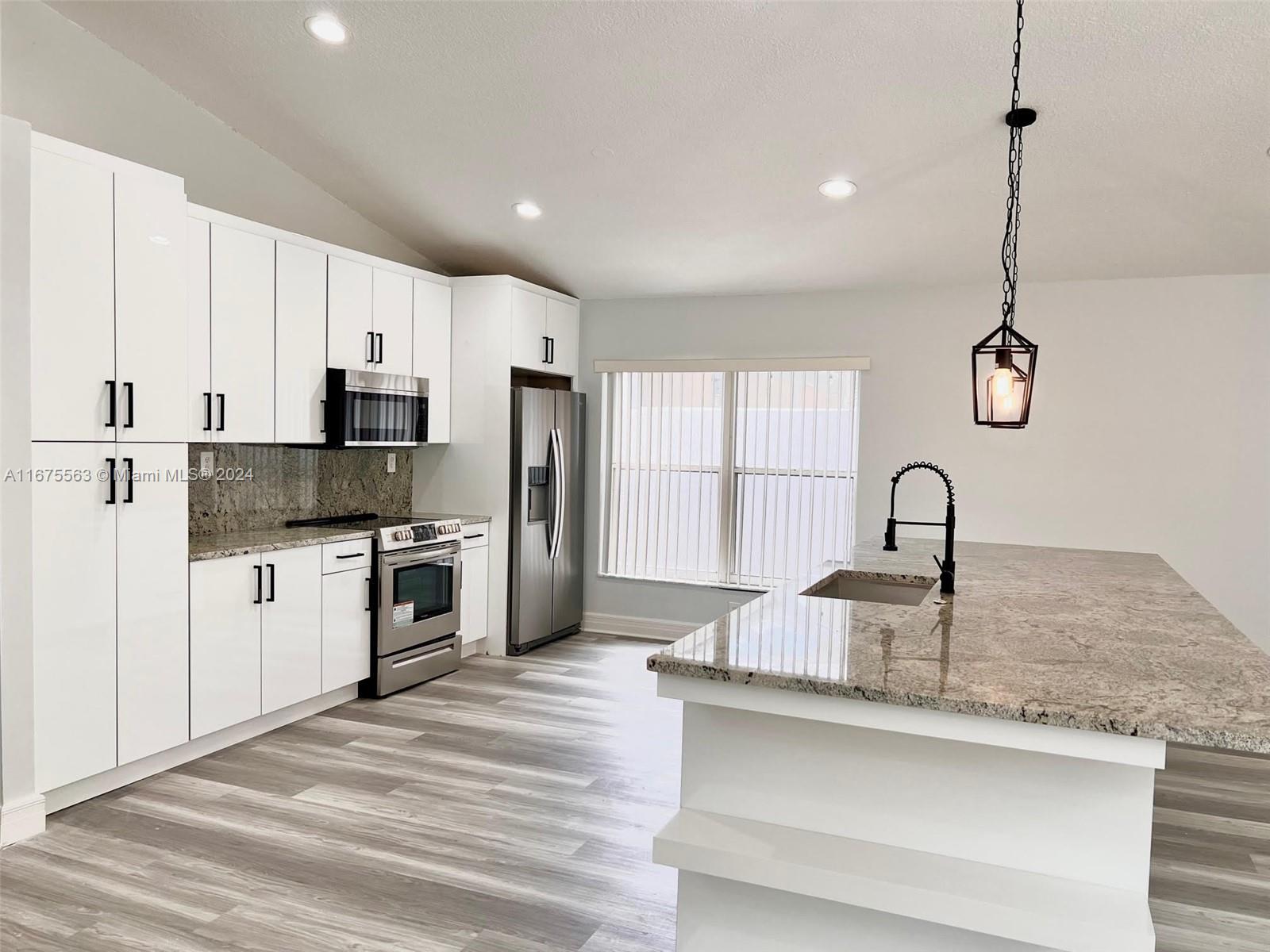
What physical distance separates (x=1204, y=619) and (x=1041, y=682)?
1.09 m

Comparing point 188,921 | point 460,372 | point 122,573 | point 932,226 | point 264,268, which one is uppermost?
point 932,226

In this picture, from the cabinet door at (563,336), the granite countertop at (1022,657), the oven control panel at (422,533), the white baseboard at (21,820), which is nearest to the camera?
the granite countertop at (1022,657)

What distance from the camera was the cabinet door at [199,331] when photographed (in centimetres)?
376

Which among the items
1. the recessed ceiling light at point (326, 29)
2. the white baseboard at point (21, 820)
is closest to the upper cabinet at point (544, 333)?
the recessed ceiling light at point (326, 29)

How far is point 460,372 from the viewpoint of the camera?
5551 millimetres

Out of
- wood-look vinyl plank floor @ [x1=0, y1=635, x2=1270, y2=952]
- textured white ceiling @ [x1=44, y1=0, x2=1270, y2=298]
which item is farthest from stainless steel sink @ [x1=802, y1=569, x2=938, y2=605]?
textured white ceiling @ [x1=44, y1=0, x2=1270, y2=298]

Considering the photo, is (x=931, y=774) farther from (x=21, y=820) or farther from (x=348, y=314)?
(x=348, y=314)

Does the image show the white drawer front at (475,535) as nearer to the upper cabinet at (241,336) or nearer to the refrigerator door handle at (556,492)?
the refrigerator door handle at (556,492)

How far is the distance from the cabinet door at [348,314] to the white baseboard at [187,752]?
67.7 inches

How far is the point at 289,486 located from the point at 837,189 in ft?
10.8

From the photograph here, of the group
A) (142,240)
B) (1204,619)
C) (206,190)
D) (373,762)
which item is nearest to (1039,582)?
(1204,619)

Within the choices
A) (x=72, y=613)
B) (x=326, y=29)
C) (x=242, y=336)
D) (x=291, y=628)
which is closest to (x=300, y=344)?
(x=242, y=336)

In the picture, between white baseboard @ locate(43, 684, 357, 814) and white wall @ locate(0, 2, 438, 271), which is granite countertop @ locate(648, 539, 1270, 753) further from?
white wall @ locate(0, 2, 438, 271)

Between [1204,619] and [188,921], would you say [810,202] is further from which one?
[188,921]
